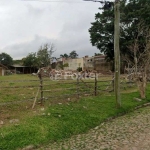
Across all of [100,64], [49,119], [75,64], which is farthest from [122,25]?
[49,119]

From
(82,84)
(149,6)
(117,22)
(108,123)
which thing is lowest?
(108,123)

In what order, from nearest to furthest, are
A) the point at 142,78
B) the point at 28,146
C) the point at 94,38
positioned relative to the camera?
the point at 28,146 → the point at 142,78 → the point at 94,38

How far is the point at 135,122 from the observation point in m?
7.55

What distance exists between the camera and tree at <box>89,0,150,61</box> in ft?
91.0

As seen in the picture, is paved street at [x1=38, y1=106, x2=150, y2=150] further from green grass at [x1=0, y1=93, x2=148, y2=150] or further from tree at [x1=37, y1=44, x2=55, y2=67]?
tree at [x1=37, y1=44, x2=55, y2=67]

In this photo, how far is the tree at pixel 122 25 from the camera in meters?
27.7

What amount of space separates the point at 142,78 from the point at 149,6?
57.8ft

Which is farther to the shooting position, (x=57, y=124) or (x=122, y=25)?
(x=122, y=25)

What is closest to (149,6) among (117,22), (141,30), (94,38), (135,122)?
(141,30)

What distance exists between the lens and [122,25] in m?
30.1

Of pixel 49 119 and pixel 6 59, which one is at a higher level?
pixel 6 59

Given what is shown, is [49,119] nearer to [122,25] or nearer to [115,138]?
[115,138]

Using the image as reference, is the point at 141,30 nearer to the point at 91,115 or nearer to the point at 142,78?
the point at 142,78

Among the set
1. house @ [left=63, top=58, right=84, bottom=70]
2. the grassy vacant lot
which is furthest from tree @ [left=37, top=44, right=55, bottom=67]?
the grassy vacant lot
